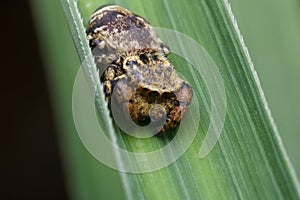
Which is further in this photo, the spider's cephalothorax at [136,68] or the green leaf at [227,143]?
the spider's cephalothorax at [136,68]

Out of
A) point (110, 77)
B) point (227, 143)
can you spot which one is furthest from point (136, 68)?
point (227, 143)

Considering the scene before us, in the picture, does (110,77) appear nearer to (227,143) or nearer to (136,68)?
(136,68)

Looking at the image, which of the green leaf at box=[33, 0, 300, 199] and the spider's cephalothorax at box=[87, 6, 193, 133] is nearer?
the green leaf at box=[33, 0, 300, 199]

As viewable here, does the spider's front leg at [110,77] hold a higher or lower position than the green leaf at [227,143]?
higher

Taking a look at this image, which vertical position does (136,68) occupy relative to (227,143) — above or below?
above

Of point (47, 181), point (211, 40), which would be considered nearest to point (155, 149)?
point (211, 40)

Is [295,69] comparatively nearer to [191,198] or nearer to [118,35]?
[118,35]
